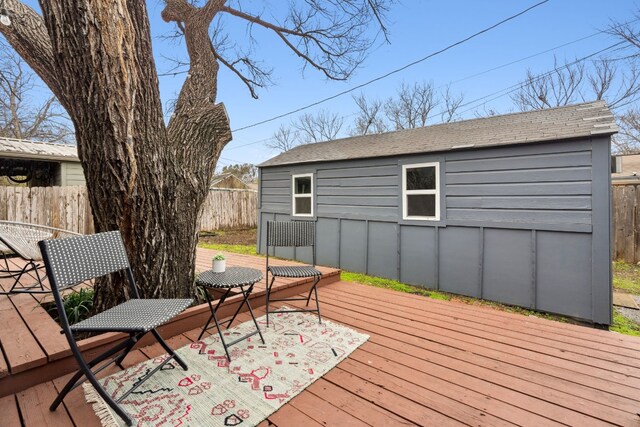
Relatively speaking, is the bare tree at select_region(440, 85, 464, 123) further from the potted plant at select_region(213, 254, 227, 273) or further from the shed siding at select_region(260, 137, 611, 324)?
the potted plant at select_region(213, 254, 227, 273)

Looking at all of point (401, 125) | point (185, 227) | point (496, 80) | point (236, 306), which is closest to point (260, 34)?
point (185, 227)

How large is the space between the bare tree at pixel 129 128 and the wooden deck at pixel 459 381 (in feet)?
2.44

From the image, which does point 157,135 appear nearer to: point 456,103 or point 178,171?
point 178,171

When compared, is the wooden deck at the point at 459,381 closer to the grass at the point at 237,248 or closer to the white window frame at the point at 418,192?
the white window frame at the point at 418,192

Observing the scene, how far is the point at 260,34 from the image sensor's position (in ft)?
16.5

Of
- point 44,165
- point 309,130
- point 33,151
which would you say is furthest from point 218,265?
point 309,130

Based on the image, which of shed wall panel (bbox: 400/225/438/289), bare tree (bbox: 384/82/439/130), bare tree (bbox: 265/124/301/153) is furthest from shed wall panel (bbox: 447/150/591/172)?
bare tree (bbox: 265/124/301/153)

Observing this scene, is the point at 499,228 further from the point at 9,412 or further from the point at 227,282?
the point at 9,412

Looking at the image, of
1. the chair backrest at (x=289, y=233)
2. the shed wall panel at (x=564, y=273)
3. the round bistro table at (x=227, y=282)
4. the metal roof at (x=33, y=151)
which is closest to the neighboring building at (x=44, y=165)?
the metal roof at (x=33, y=151)

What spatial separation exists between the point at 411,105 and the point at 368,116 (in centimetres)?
248

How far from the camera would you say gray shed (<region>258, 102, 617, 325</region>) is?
11.7 feet

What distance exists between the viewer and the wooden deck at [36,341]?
63.3 inches

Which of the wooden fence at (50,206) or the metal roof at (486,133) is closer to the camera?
the metal roof at (486,133)

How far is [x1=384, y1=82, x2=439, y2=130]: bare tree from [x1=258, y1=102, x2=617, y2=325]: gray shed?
1077cm
